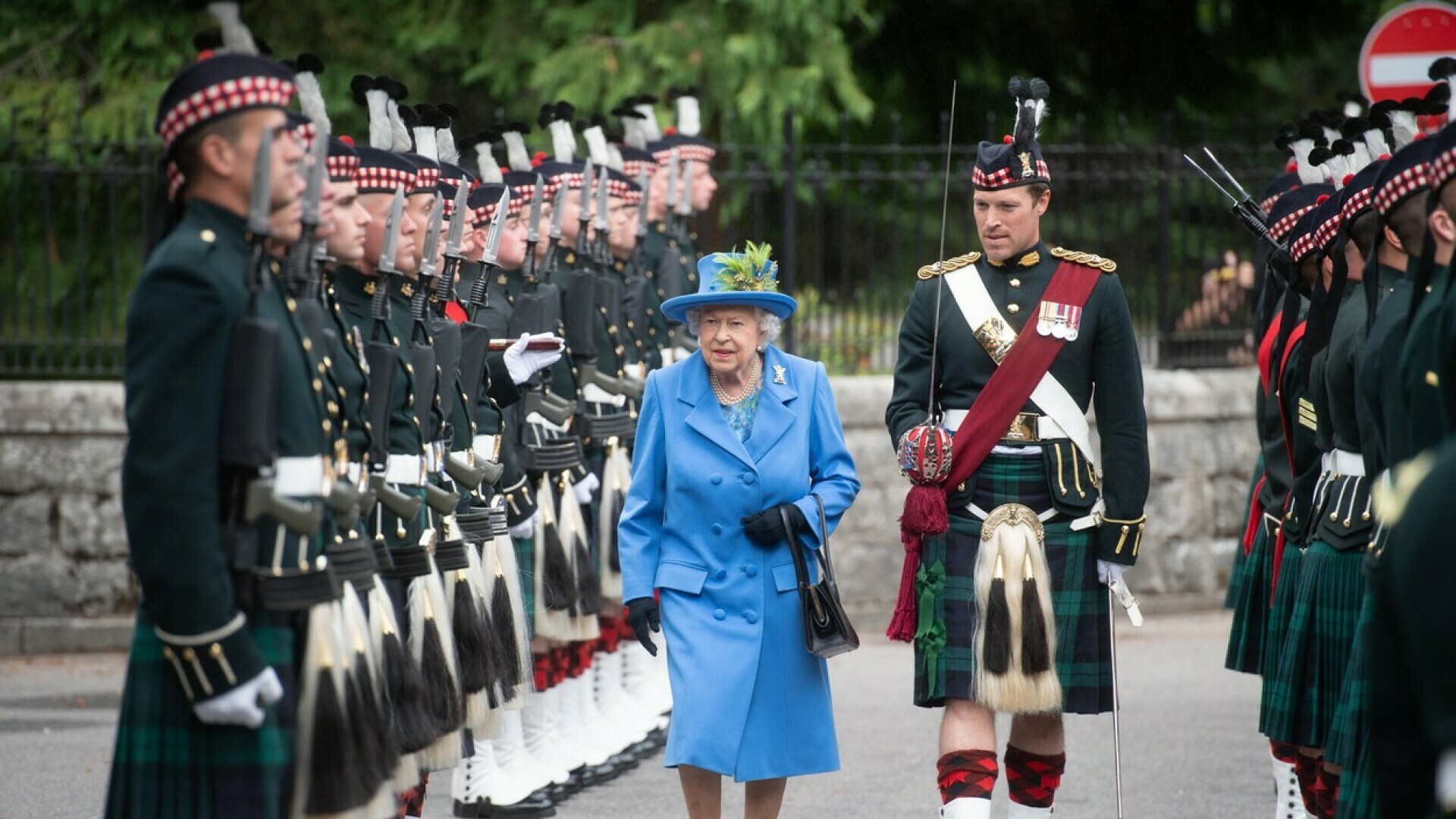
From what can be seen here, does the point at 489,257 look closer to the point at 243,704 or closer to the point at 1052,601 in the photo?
the point at 1052,601

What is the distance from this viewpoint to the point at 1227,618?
40.0ft

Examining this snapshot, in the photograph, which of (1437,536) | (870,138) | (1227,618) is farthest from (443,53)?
(1437,536)

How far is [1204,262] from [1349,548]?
6.80 meters

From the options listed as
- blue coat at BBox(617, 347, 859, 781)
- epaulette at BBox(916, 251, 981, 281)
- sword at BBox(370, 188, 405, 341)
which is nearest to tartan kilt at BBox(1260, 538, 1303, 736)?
epaulette at BBox(916, 251, 981, 281)

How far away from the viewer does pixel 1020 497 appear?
20.2ft

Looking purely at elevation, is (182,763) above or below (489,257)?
below

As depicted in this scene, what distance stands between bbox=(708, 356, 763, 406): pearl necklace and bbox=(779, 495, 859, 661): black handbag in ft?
1.27

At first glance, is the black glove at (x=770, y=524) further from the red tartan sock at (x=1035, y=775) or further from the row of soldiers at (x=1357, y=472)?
the row of soldiers at (x=1357, y=472)

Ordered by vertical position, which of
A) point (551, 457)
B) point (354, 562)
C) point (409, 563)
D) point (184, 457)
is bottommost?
point (551, 457)

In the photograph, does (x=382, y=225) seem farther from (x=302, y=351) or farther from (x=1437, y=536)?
(x=1437, y=536)

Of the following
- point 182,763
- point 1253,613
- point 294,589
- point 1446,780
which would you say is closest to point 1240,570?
point 1253,613

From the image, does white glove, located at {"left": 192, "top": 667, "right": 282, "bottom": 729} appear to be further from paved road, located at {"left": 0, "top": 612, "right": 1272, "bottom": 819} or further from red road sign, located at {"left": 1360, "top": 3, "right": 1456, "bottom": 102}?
red road sign, located at {"left": 1360, "top": 3, "right": 1456, "bottom": 102}

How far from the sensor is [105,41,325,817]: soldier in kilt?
3904mm

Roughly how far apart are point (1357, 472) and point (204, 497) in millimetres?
3407
